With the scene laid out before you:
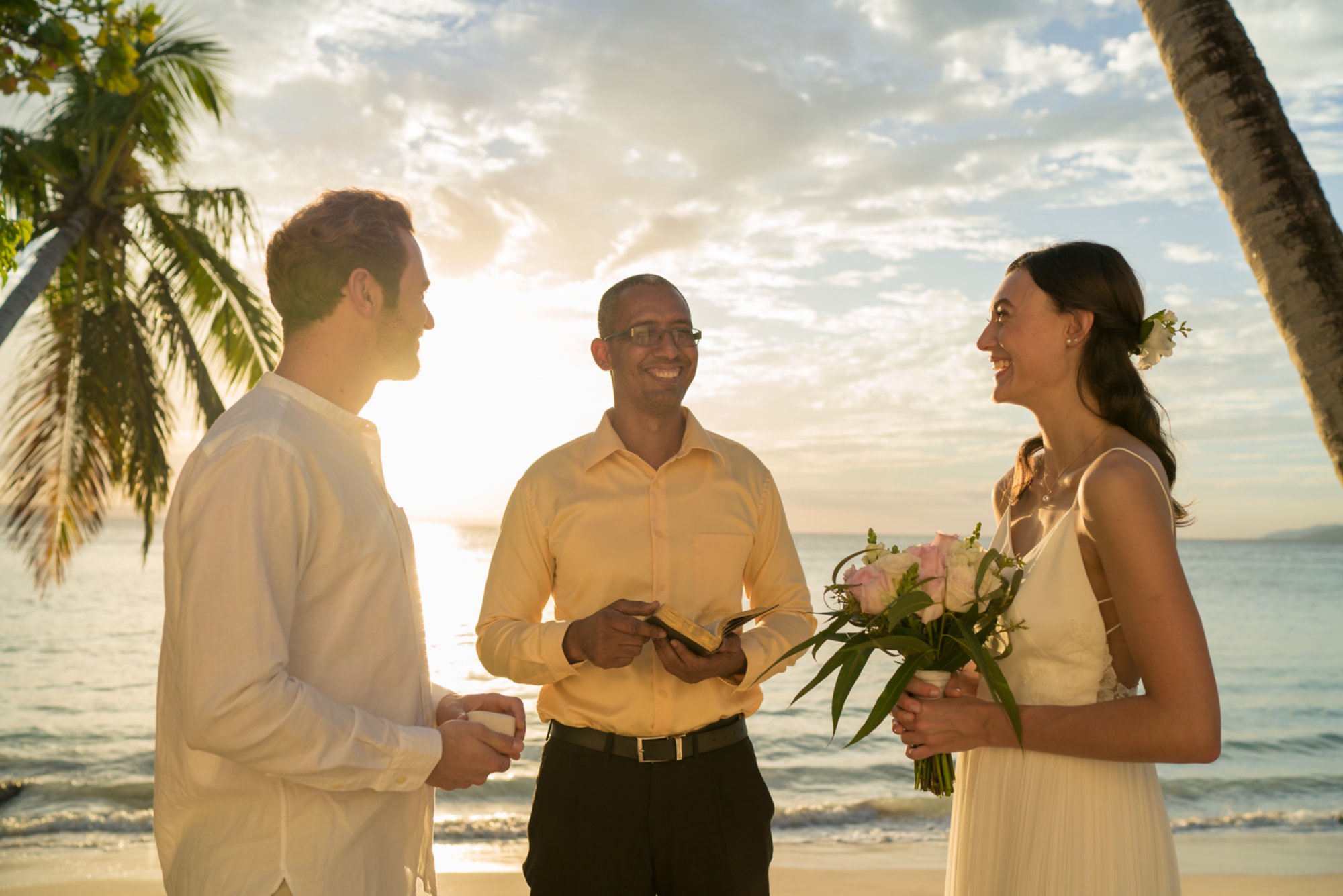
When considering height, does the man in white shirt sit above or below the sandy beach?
above

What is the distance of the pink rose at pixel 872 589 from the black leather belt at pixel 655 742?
968mm

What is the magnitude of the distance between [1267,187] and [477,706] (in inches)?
138

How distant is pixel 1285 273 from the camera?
12.0 ft

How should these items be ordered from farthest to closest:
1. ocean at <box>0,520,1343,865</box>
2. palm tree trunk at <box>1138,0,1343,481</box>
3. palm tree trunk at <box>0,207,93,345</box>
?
ocean at <box>0,520,1343,865</box>
palm tree trunk at <box>0,207,93,345</box>
palm tree trunk at <box>1138,0,1343,481</box>

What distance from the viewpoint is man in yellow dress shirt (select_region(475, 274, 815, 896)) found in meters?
3.59

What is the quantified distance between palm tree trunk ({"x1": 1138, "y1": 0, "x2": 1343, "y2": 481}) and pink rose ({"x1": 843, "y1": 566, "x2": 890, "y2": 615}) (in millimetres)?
1985

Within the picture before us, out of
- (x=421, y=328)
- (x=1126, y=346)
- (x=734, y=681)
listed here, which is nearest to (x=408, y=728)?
(x=421, y=328)

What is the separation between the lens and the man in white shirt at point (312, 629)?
2.16 meters

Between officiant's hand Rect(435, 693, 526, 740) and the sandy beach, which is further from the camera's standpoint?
the sandy beach

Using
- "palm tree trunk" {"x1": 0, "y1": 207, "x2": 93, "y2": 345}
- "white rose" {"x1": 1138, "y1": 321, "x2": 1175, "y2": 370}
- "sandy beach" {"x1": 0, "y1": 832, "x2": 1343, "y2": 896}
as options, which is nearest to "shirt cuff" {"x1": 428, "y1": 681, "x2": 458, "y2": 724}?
"white rose" {"x1": 1138, "y1": 321, "x2": 1175, "y2": 370}

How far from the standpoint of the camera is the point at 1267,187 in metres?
3.73

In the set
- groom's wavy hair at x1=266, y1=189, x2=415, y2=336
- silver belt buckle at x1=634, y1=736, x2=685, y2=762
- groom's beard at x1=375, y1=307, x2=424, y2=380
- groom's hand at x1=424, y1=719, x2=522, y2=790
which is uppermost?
groom's wavy hair at x1=266, y1=189, x2=415, y2=336

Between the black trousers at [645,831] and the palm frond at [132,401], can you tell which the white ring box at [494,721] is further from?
the palm frond at [132,401]

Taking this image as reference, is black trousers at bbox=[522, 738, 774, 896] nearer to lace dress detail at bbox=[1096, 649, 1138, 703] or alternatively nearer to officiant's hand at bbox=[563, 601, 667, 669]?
officiant's hand at bbox=[563, 601, 667, 669]
